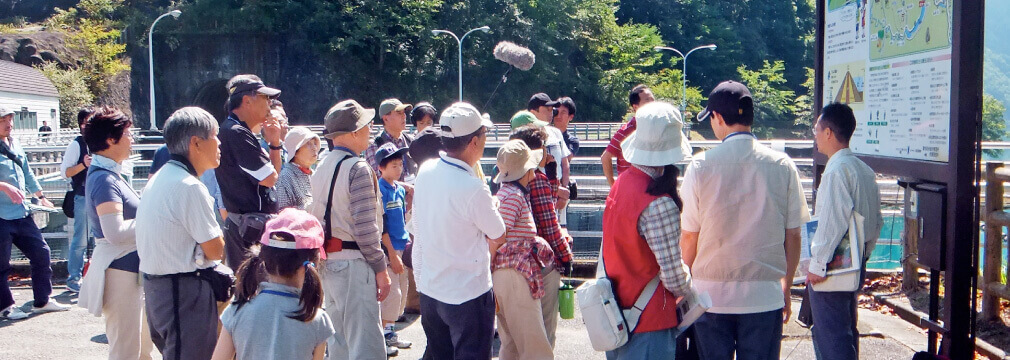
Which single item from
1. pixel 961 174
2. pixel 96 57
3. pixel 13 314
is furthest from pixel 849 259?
pixel 96 57

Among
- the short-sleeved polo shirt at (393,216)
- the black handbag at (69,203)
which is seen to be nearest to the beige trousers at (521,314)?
the short-sleeved polo shirt at (393,216)

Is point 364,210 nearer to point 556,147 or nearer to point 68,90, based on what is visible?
point 556,147

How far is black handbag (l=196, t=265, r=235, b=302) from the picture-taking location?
3383 millimetres

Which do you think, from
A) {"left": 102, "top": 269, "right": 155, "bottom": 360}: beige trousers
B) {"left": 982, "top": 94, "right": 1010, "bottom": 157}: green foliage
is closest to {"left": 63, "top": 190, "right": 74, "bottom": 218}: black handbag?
{"left": 102, "top": 269, "right": 155, "bottom": 360}: beige trousers

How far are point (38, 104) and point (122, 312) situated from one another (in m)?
31.7

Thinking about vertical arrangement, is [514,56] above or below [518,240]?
above

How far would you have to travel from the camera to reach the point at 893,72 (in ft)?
15.3

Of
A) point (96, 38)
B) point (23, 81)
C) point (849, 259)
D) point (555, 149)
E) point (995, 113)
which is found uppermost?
point (96, 38)

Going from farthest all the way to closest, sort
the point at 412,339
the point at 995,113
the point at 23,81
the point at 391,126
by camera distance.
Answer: the point at 23,81
the point at 995,113
the point at 391,126
the point at 412,339

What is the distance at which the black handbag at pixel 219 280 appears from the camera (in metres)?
3.38

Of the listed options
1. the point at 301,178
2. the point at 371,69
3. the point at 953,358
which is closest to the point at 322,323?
the point at 301,178

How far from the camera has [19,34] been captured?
36469 millimetres

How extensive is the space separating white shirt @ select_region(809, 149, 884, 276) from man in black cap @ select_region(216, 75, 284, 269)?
2751 millimetres

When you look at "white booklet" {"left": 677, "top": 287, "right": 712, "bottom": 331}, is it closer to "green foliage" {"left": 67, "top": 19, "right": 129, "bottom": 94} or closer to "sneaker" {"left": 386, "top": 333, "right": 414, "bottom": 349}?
"sneaker" {"left": 386, "top": 333, "right": 414, "bottom": 349}
